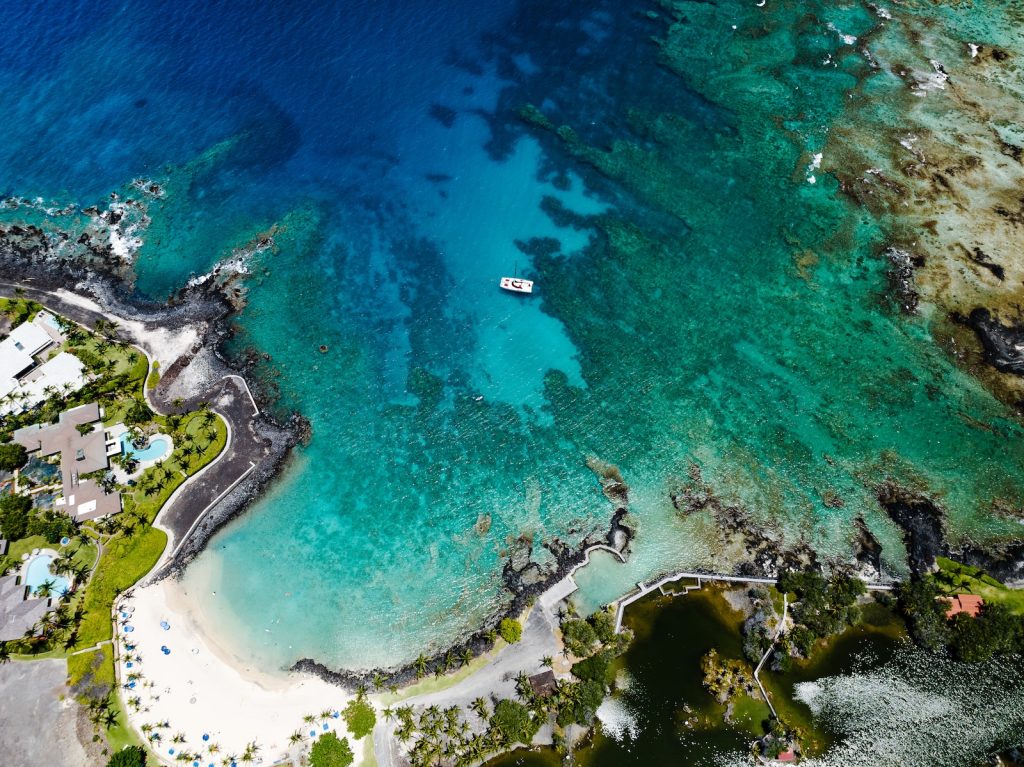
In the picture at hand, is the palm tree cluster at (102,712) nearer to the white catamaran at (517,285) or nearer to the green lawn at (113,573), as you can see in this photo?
Result: the green lawn at (113,573)

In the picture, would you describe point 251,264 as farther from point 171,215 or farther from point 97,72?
point 97,72

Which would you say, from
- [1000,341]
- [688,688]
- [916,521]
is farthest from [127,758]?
[1000,341]

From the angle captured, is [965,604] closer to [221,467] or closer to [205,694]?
[205,694]

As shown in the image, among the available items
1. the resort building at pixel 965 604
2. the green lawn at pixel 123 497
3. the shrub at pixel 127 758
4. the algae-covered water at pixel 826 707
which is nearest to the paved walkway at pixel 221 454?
the green lawn at pixel 123 497

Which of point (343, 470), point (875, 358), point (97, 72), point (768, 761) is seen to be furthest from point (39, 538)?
point (875, 358)

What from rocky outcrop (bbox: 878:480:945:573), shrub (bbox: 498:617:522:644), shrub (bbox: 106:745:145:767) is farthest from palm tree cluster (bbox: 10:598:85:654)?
rocky outcrop (bbox: 878:480:945:573)

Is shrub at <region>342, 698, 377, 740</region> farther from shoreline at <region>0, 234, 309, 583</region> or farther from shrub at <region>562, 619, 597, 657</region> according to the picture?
shoreline at <region>0, 234, 309, 583</region>
